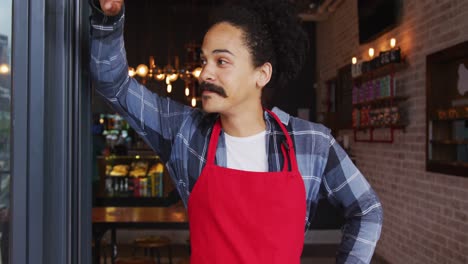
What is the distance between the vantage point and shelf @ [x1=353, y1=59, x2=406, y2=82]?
4875mm

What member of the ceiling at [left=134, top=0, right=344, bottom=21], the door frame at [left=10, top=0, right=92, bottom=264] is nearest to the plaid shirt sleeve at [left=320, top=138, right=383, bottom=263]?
the door frame at [left=10, top=0, right=92, bottom=264]

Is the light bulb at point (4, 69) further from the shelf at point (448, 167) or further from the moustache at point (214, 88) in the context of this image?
the shelf at point (448, 167)

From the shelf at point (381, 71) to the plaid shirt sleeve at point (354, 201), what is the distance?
11.5ft

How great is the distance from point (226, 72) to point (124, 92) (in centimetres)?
26

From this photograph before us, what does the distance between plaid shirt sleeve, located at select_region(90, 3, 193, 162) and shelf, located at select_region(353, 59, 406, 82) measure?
3.77m

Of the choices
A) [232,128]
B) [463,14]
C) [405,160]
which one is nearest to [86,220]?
[232,128]

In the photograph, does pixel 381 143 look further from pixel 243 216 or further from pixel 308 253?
pixel 243 216

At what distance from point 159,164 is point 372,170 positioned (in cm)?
237

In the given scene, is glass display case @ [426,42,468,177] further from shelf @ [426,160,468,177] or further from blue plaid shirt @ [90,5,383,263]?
blue plaid shirt @ [90,5,383,263]

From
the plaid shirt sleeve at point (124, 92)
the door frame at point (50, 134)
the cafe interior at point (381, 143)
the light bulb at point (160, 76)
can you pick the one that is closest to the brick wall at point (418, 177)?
the cafe interior at point (381, 143)

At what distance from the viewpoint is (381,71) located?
5395 millimetres

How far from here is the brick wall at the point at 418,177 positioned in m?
3.73

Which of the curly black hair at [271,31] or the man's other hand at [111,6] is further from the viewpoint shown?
the curly black hair at [271,31]

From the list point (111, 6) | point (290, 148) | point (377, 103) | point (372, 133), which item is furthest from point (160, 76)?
point (111, 6)
